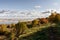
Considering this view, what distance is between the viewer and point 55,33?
14.3 m

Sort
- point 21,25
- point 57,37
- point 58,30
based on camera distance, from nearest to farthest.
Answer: point 57,37 < point 58,30 < point 21,25

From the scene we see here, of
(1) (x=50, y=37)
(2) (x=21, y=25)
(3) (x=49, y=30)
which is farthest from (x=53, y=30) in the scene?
(2) (x=21, y=25)

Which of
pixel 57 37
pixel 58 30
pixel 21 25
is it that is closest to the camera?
pixel 57 37

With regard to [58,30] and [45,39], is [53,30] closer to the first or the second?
[58,30]

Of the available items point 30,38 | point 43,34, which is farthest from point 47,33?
point 30,38

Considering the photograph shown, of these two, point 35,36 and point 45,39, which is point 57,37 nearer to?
point 45,39

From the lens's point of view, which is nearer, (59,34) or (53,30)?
→ (59,34)

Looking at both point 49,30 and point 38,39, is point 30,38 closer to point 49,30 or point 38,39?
point 38,39

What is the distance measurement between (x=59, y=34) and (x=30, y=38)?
220cm

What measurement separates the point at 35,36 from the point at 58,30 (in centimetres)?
186

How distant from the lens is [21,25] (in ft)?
100

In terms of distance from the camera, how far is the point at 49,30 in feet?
50.0

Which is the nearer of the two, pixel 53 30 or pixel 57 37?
pixel 57 37

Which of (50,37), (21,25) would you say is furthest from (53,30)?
(21,25)
